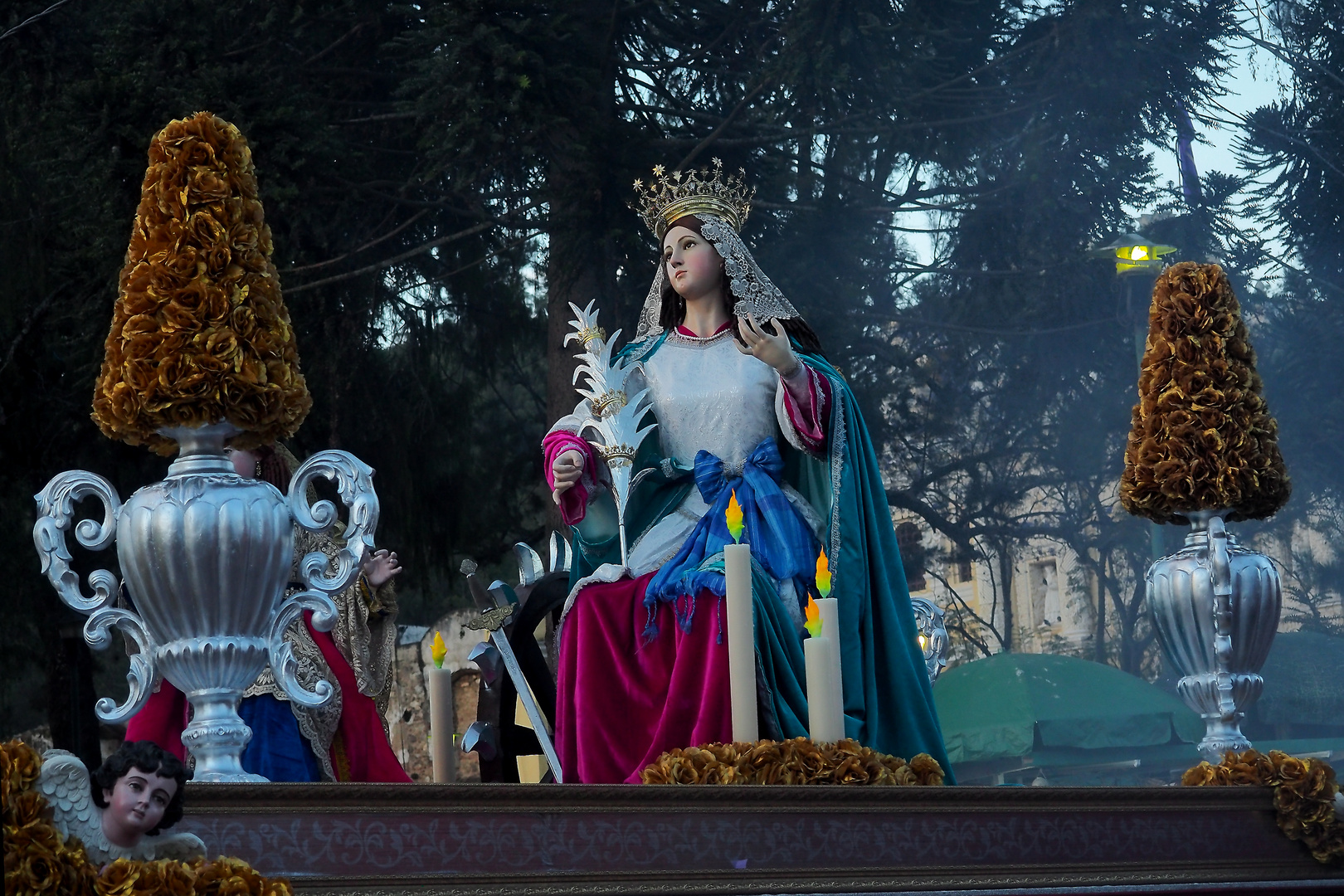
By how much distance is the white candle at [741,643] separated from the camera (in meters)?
4.52

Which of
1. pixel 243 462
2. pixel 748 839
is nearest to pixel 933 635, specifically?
pixel 243 462

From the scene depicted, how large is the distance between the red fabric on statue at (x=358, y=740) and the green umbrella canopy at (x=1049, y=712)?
8649 millimetres

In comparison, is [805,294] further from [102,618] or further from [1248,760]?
[102,618]

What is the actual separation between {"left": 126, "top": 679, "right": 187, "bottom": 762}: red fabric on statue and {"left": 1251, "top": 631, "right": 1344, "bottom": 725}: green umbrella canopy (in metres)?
12.1

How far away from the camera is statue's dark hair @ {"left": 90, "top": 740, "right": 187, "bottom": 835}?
2.86m

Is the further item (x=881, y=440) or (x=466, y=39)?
(x=881, y=440)

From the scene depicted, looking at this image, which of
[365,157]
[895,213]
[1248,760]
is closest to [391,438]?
[365,157]

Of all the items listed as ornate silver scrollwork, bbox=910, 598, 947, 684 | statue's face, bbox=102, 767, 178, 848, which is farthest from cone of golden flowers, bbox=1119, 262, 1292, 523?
statue's face, bbox=102, 767, 178, 848

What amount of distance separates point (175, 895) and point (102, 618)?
3.96ft

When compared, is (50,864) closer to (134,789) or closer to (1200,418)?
(134,789)

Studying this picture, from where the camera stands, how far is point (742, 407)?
18.7 ft

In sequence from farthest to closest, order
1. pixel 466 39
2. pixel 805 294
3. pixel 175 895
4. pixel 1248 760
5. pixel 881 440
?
pixel 881 440 → pixel 805 294 → pixel 466 39 → pixel 1248 760 → pixel 175 895

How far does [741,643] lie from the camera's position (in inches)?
180

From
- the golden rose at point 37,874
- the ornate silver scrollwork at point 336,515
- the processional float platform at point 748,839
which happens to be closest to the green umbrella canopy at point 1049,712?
the processional float platform at point 748,839
